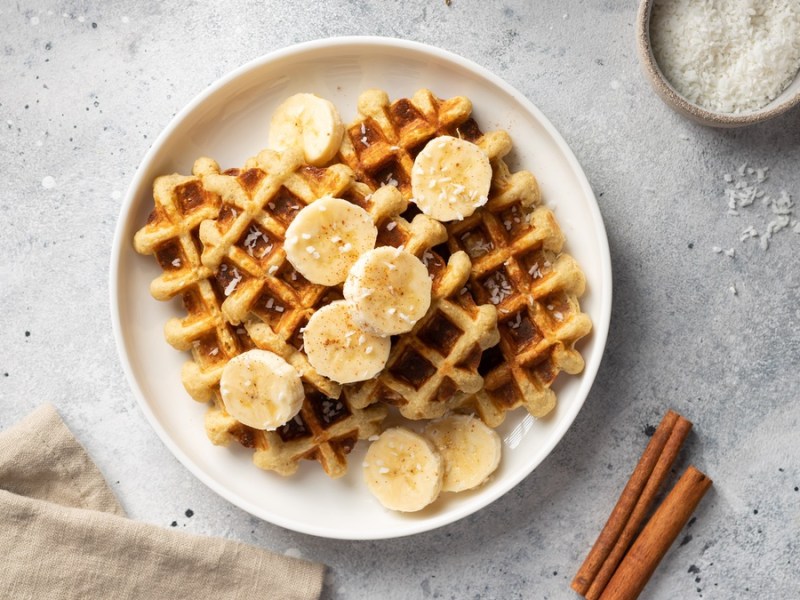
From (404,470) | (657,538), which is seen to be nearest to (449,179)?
(404,470)

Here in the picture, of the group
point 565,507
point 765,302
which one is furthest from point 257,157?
point 765,302

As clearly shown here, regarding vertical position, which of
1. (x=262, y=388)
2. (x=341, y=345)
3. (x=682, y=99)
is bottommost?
(x=262, y=388)

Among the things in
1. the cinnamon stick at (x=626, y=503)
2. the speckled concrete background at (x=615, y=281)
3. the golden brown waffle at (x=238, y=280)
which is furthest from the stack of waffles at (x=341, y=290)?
the cinnamon stick at (x=626, y=503)

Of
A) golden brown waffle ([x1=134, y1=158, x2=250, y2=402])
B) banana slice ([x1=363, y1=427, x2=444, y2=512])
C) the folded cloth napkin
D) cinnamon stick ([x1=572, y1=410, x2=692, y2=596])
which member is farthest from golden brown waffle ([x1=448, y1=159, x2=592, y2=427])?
the folded cloth napkin

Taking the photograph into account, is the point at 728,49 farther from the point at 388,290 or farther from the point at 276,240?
the point at 276,240

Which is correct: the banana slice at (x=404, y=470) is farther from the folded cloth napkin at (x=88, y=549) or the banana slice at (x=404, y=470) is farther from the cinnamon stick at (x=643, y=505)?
the cinnamon stick at (x=643, y=505)

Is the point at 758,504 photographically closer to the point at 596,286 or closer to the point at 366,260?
the point at 596,286
